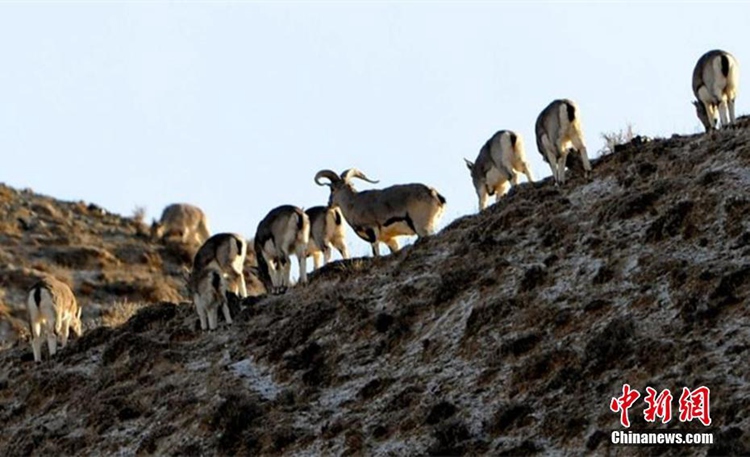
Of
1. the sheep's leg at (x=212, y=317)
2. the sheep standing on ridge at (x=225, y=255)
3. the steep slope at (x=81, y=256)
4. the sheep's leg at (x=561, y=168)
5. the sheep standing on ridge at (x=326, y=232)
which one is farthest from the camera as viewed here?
the steep slope at (x=81, y=256)

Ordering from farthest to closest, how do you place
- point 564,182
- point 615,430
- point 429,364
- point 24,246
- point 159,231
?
point 159,231 → point 24,246 → point 564,182 → point 429,364 → point 615,430

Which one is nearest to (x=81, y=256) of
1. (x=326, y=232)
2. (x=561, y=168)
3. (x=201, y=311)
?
(x=326, y=232)

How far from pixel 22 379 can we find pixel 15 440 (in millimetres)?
2992

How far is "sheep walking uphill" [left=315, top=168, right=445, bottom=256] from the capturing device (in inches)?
1359

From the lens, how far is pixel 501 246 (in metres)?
30.4

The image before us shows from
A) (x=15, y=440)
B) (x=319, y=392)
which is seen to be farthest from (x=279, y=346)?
(x=15, y=440)

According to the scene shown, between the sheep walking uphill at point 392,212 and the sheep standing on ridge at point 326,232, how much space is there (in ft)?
0.94

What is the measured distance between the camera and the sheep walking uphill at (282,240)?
35.2 metres

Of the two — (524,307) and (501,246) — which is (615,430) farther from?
(501,246)

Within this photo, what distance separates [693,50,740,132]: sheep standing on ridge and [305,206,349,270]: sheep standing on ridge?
8.11 meters

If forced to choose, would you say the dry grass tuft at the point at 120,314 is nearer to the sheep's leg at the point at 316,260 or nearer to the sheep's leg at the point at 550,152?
the sheep's leg at the point at 316,260

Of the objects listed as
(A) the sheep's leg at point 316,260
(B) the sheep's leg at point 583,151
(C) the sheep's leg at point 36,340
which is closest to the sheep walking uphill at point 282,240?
(A) the sheep's leg at point 316,260

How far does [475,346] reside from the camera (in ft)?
87.7

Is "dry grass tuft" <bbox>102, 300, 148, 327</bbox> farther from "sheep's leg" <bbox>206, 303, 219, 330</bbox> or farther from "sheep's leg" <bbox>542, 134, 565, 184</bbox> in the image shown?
"sheep's leg" <bbox>542, 134, 565, 184</bbox>
